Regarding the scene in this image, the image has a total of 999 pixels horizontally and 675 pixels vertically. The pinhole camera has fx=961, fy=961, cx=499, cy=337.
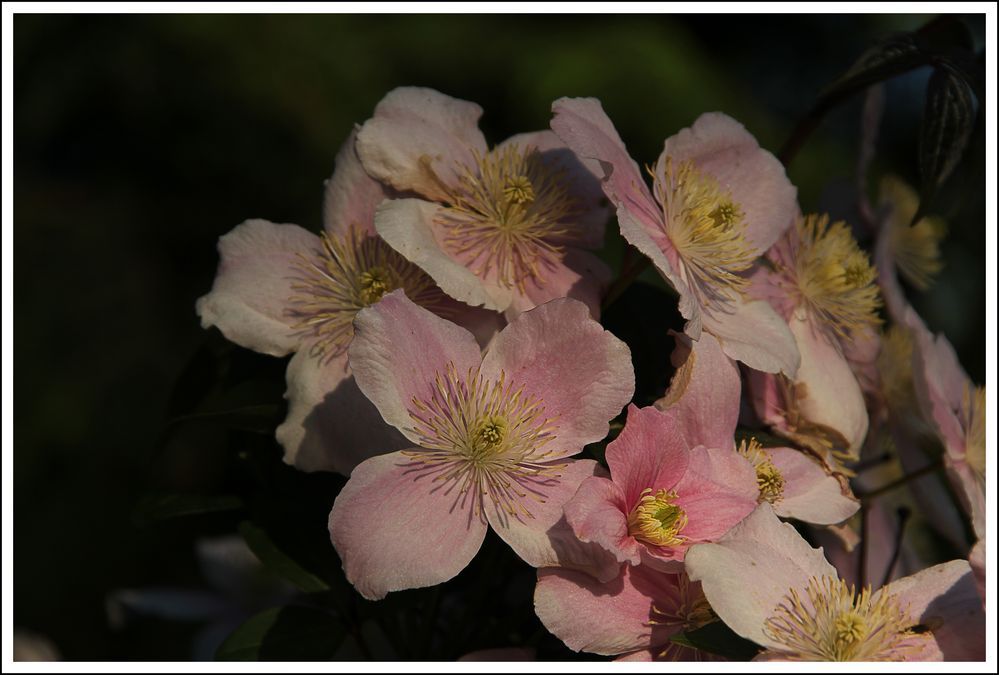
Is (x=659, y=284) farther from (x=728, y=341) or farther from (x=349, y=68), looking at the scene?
(x=349, y=68)

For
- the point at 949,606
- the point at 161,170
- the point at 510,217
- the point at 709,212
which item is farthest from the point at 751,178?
the point at 161,170

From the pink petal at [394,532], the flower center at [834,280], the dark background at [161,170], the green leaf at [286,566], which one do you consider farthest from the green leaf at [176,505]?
the dark background at [161,170]

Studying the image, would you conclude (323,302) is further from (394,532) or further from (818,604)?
(818,604)

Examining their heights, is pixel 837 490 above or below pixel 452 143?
below

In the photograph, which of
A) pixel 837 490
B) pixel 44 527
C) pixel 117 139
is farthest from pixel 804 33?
pixel 837 490

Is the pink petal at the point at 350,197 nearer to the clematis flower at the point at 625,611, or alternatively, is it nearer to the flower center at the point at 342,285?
the flower center at the point at 342,285
